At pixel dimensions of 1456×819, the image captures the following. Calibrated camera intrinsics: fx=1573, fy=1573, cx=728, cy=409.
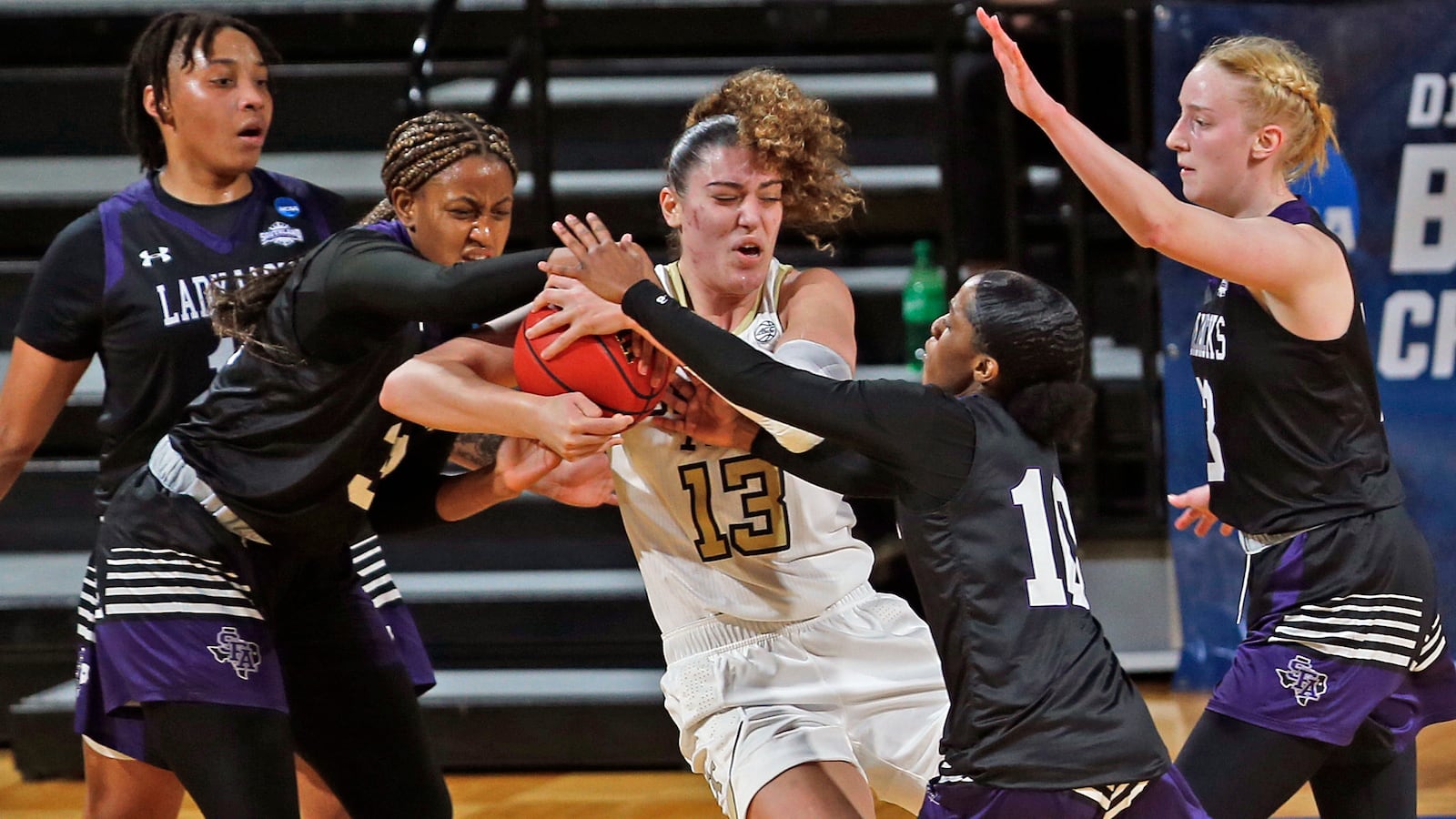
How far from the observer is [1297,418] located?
2.61 meters

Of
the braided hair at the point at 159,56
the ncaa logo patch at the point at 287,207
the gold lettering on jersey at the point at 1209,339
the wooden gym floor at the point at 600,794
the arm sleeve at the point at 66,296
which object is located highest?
the braided hair at the point at 159,56

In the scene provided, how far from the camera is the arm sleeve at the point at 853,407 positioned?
2160 millimetres

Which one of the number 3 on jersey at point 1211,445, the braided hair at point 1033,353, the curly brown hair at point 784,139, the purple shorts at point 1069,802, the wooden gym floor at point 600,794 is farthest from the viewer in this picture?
the wooden gym floor at point 600,794

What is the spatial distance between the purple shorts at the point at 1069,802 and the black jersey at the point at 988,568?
0.02 metres

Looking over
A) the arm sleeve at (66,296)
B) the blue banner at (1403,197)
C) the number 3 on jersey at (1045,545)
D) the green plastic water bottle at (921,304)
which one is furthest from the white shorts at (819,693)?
the blue banner at (1403,197)

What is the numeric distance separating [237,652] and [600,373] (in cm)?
78

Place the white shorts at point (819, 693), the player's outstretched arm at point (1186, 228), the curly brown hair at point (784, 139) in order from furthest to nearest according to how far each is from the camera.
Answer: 1. the curly brown hair at point (784, 139)
2. the white shorts at point (819, 693)
3. the player's outstretched arm at point (1186, 228)

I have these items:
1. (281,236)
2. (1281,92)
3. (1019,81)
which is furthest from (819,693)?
(281,236)

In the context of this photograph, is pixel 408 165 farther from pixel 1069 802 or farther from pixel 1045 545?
pixel 1069 802

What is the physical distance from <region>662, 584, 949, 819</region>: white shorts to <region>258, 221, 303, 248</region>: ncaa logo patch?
1.18 m

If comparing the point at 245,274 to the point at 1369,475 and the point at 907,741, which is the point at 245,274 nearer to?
the point at 907,741

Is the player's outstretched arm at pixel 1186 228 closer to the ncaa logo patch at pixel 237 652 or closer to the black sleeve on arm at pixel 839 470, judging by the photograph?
the black sleeve on arm at pixel 839 470

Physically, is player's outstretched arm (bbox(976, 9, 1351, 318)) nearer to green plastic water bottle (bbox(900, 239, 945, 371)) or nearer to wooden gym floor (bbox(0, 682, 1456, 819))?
wooden gym floor (bbox(0, 682, 1456, 819))

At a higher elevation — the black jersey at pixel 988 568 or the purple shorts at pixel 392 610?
the black jersey at pixel 988 568
